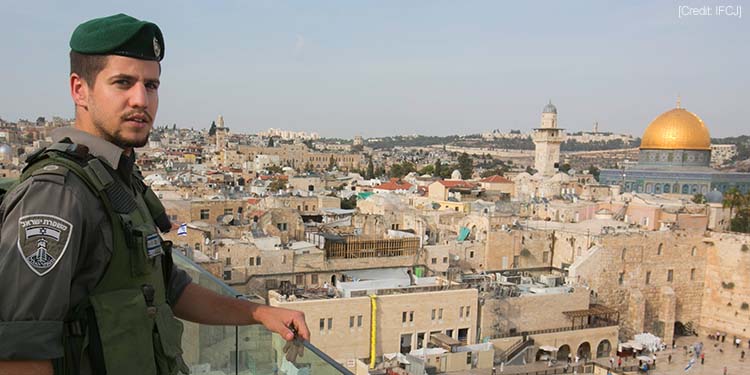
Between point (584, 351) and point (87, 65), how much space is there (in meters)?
19.8

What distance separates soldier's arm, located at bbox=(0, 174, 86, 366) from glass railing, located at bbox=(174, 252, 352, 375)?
1334 mm

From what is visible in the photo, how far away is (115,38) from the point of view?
1515mm

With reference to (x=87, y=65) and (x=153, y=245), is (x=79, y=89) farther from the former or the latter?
(x=153, y=245)

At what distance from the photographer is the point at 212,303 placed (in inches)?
83.9

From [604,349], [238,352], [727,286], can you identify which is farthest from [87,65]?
[727,286]

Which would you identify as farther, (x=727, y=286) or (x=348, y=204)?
(x=348, y=204)

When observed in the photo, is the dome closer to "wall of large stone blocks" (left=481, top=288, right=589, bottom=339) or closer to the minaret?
the minaret

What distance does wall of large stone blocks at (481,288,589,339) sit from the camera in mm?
17656

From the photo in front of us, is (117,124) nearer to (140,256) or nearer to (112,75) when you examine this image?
(112,75)

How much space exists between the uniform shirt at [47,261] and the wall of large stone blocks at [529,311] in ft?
55.2

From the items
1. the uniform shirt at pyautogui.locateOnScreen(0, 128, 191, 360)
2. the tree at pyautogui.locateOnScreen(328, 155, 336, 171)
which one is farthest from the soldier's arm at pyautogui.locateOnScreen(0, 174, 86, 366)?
Answer: the tree at pyautogui.locateOnScreen(328, 155, 336, 171)

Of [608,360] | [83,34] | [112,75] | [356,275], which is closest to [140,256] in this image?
[112,75]

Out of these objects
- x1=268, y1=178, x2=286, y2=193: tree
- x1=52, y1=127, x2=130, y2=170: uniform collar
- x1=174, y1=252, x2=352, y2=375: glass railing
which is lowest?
x1=268, y1=178, x2=286, y2=193: tree

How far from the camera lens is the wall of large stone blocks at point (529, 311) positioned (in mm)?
17656
